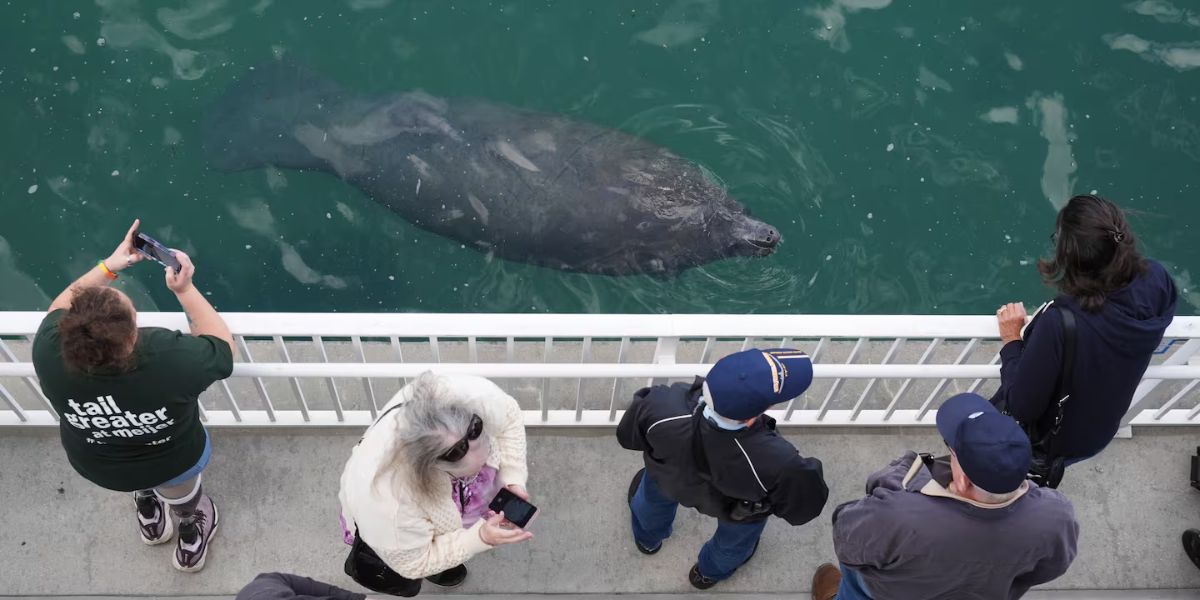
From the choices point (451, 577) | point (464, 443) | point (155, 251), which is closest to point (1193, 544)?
point (451, 577)

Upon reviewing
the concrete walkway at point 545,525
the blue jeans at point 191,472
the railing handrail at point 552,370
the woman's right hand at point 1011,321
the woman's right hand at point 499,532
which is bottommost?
the concrete walkway at point 545,525

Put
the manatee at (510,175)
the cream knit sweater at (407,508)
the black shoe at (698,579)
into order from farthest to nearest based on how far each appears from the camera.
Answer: the manatee at (510,175) < the black shoe at (698,579) < the cream knit sweater at (407,508)

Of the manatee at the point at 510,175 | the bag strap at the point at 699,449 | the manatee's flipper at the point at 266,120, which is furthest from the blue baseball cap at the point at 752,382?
the manatee's flipper at the point at 266,120

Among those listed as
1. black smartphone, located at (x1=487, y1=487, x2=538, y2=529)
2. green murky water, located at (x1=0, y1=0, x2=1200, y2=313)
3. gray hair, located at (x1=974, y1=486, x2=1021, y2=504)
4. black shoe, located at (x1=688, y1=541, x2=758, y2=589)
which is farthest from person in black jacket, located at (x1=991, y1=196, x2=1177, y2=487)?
green murky water, located at (x1=0, y1=0, x2=1200, y2=313)

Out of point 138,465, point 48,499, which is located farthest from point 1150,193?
point 48,499

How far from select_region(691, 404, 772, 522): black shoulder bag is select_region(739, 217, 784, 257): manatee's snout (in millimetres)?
3529

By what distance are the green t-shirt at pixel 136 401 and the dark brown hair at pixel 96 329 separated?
109mm

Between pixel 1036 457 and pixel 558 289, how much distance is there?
3.78 metres

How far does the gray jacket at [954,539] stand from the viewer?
113 inches

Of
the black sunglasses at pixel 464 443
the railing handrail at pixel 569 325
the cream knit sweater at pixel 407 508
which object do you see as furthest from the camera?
the railing handrail at pixel 569 325

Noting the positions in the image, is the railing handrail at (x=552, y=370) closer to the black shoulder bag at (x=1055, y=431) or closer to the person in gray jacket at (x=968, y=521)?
the black shoulder bag at (x=1055, y=431)

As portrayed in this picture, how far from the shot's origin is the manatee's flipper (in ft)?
23.5

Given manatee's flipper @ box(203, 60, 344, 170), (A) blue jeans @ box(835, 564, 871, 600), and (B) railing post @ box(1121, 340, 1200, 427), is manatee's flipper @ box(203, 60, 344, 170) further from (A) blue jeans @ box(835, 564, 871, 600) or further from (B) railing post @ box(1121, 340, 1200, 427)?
(B) railing post @ box(1121, 340, 1200, 427)

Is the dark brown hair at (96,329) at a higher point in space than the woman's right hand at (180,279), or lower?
higher
